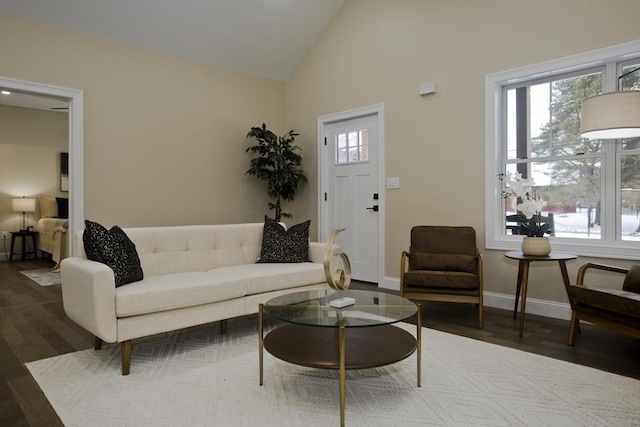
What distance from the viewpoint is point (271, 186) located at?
225 inches

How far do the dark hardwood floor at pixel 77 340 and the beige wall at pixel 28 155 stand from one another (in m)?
4.18

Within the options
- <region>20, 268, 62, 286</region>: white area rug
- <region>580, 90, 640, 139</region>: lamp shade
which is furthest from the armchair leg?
<region>20, 268, 62, 286</region>: white area rug

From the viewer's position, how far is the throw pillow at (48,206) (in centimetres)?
773

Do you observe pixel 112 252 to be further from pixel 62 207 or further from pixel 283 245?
pixel 62 207

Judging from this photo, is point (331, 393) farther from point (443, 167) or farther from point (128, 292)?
point (443, 167)

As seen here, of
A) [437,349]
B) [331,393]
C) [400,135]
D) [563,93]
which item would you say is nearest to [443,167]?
[400,135]

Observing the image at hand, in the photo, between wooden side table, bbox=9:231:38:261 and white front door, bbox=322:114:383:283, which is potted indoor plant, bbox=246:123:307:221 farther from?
wooden side table, bbox=9:231:38:261

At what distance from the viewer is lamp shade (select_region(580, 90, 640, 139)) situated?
2.80m

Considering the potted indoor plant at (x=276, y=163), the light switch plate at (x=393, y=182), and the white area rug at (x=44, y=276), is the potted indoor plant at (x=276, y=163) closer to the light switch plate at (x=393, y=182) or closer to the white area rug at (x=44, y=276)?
the light switch plate at (x=393, y=182)

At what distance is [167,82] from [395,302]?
4.00 meters

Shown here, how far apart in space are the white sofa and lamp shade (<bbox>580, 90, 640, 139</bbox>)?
7.43ft

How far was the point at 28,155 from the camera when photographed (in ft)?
25.5

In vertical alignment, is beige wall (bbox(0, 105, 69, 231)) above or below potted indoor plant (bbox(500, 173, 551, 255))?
above

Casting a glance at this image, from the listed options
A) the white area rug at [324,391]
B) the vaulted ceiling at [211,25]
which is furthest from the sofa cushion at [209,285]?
the vaulted ceiling at [211,25]
